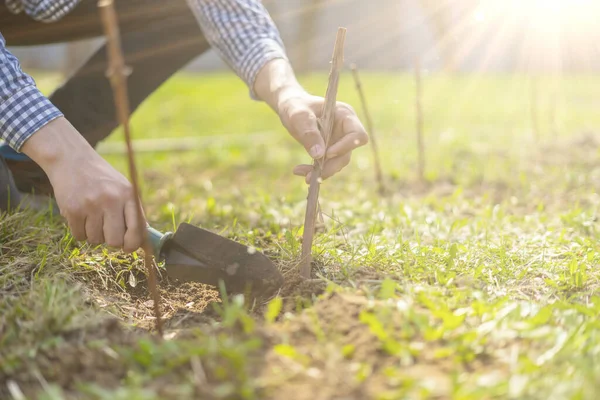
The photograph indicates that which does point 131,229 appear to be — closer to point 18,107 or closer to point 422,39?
point 18,107

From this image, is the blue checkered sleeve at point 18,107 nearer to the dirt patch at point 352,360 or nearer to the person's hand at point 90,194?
the person's hand at point 90,194

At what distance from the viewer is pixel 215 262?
166 centimetres

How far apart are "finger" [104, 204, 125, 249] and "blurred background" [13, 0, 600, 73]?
11.0 m

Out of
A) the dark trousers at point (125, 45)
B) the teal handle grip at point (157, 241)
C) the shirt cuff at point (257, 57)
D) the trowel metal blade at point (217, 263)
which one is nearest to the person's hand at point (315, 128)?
the shirt cuff at point (257, 57)

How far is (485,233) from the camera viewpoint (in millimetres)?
2197

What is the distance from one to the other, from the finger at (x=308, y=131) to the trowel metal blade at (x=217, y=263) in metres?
0.37

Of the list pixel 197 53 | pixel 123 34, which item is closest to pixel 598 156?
pixel 197 53

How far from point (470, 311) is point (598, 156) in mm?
2883

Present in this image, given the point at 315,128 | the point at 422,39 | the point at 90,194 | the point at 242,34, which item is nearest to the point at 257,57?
the point at 242,34

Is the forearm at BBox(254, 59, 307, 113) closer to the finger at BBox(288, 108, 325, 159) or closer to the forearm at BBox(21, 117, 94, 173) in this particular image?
the finger at BBox(288, 108, 325, 159)

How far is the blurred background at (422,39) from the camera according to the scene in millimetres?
12344

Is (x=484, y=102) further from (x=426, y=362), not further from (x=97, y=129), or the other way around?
(x=426, y=362)

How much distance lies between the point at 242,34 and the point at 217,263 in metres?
1.09

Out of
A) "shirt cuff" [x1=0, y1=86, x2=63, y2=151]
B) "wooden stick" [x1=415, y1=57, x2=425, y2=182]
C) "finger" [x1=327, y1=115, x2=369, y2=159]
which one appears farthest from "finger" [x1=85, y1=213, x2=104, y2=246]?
"wooden stick" [x1=415, y1=57, x2=425, y2=182]
